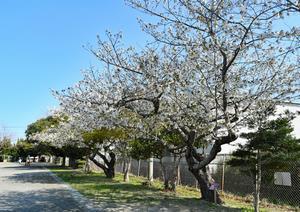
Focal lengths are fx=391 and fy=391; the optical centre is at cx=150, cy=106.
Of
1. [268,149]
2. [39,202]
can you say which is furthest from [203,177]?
[39,202]

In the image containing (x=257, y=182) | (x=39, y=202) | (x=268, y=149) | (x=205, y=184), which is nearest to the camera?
(x=257, y=182)

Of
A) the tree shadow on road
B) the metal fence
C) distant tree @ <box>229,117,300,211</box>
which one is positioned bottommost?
the tree shadow on road

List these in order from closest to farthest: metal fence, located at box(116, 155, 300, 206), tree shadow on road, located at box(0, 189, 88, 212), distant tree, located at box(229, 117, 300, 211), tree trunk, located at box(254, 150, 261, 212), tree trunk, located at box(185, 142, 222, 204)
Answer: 1. tree trunk, located at box(254, 150, 261, 212)
2. distant tree, located at box(229, 117, 300, 211)
3. tree shadow on road, located at box(0, 189, 88, 212)
4. tree trunk, located at box(185, 142, 222, 204)
5. metal fence, located at box(116, 155, 300, 206)

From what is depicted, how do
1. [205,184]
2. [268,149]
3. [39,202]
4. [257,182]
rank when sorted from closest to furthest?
[257,182] → [268,149] → [39,202] → [205,184]

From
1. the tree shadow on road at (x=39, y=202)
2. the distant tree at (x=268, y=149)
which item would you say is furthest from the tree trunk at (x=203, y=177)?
the tree shadow on road at (x=39, y=202)

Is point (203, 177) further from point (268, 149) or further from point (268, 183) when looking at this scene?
point (268, 149)

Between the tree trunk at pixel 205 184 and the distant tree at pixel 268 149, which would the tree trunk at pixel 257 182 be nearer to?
the distant tree at pixel 268 149

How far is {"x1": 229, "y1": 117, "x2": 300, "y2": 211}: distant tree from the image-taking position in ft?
34.3

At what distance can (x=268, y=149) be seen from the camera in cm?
1077

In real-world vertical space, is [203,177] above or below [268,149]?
below

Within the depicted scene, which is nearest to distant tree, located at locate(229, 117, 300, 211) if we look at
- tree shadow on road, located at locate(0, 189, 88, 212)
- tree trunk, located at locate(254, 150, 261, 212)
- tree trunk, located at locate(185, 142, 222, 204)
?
tree trunk, located at locate(254, 150, 261, 212)

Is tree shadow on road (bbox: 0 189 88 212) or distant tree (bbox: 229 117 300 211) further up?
distant tree (bbox: 229 117 300 211)

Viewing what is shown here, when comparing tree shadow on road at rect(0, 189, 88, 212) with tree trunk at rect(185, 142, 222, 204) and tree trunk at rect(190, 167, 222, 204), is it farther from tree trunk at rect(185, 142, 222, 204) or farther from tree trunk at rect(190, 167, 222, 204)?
tree trunk at rect(190, 167, 222, 204)

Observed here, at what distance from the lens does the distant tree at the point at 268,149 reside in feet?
34.3
